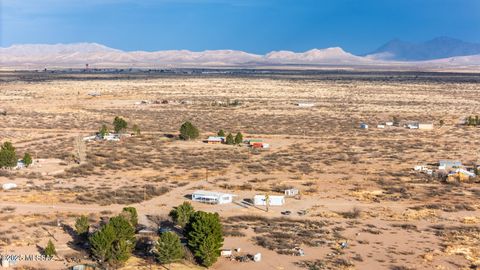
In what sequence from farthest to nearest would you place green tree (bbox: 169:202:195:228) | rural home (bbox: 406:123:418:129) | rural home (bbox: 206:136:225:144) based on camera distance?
1. rural home (bbox: 406:123:418:129)
2. rural home (bbox: 206:136:225:144)
3. green tree (bbox: 169:202:195:228)

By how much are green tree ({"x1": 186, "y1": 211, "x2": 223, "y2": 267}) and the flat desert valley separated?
0.66m

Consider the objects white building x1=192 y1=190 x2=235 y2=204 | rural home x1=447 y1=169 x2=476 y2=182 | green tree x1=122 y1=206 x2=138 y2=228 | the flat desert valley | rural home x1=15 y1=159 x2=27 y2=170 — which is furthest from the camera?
rural home x1=15 y1=159 x2=27 y2=170

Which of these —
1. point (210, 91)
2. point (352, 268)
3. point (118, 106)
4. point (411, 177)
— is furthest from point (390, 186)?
point (210, 91)

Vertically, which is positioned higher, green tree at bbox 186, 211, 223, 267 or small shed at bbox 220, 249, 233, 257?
green tree at bbox 186, 211, 223, 267

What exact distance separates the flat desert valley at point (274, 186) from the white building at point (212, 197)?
62 centimetres

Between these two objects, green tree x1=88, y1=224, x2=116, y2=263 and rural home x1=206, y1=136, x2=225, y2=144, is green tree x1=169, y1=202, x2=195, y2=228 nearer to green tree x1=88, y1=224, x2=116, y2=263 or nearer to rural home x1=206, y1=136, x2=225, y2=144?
green tree x1=88, y1=224, x2=116, y2=263

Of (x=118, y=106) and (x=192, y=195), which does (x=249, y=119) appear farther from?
(x=192, y=195)

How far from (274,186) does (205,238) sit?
15.6 metres

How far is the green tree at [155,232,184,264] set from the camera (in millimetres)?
23875

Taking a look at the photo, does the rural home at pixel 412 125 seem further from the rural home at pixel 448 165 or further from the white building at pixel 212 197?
the white building at pixel 212 197

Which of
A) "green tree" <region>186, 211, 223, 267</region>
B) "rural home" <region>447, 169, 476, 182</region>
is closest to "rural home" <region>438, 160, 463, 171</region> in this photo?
"rural home" <region>447, 169, 476, 182</region>

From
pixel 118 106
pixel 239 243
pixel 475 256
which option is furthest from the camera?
pixel 118 106

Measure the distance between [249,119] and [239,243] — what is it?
177 ft

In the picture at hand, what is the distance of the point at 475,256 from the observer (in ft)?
85.1
